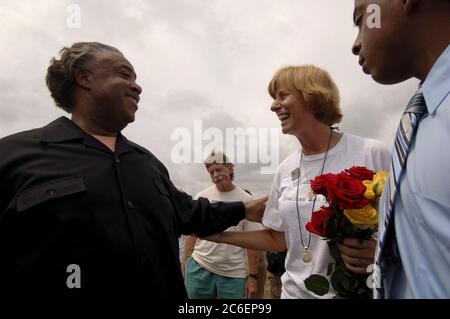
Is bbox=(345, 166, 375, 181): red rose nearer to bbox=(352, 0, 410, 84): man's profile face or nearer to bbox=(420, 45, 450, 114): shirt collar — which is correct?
bbox=(352, 0, 410, 84): man's profile face

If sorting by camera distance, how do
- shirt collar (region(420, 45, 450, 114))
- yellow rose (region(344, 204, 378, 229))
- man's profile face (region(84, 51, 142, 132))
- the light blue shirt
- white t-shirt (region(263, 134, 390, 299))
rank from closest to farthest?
1. the light blue shirt
2. shirt collar (region(420, 45, 450, 114))
3. yellow rose (region(344, 204, 378, 229))
4. white t-shirt (region(263, 134, 390, 299))
5. man's profile face (region(84, 51, 142, 132))

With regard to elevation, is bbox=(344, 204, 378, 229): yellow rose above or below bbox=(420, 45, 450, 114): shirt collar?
below

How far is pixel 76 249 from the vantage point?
172 cm

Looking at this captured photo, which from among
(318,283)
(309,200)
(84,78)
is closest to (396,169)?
(318,283)

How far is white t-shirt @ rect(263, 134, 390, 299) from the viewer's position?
2064mm

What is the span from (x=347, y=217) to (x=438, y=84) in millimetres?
758

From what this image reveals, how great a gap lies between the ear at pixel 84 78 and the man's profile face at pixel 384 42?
5.63 feet

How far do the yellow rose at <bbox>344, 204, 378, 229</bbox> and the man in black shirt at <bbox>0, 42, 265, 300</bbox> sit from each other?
44.3 inches

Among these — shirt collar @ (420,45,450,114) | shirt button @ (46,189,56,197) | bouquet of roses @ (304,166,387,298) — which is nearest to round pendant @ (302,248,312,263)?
bouquet of roses @ (304,166,387,298)

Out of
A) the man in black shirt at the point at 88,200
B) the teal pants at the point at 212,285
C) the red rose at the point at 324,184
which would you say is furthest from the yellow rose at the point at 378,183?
the teal pants at the point at 212,285

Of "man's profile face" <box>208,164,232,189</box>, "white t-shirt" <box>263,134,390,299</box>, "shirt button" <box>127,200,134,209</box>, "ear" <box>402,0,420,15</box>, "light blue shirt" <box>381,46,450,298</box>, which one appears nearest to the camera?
"light blue shirt" <box>381,46,450,298</box>

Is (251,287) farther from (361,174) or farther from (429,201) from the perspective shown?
(429,201)

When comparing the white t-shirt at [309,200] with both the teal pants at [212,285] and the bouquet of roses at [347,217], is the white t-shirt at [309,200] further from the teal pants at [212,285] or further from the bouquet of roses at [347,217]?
the teal pants at [212,285]

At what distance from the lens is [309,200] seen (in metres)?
2.16
